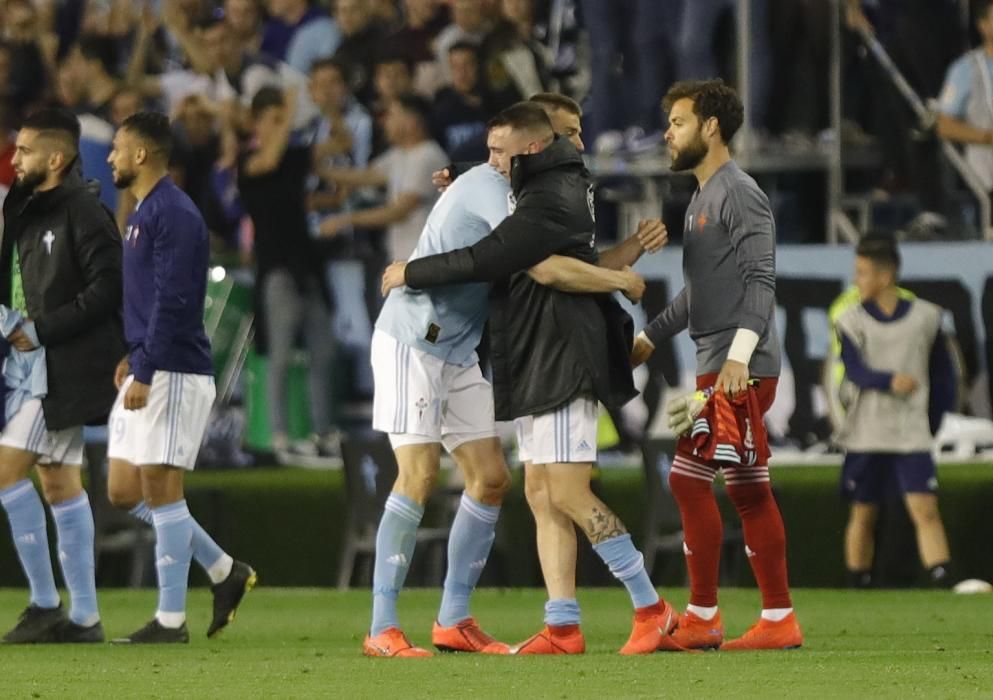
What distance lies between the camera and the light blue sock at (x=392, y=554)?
30.2 ft

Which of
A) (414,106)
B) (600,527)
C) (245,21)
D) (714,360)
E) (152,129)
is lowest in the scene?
(600,527)

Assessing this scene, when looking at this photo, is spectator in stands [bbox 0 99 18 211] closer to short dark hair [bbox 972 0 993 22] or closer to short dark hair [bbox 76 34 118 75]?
short dark hair [bbox 76 34 118 75]

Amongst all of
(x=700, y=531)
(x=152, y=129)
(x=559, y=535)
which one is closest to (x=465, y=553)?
(x=559, y=535)

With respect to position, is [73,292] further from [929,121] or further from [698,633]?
[929,121]

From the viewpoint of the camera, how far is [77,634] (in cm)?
1041

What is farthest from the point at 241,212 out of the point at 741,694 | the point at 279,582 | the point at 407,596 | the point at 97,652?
the point at 741,694

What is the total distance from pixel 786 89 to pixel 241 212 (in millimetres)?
4062

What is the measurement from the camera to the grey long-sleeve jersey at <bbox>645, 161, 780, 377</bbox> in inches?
364

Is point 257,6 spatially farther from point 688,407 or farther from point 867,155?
point 688,407

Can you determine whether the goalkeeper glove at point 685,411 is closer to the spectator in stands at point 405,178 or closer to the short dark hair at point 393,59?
the spectator in stands at point 405,178

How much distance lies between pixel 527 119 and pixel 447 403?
1193 millimetres

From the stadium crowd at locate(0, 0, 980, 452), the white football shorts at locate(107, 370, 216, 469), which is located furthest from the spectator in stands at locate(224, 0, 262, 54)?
the white football shorts at locate(107, 370, 216, 469)

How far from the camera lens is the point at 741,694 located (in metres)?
7.66

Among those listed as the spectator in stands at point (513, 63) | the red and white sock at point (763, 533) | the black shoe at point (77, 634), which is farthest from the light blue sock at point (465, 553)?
the spectator in stands at point (513, 63)
